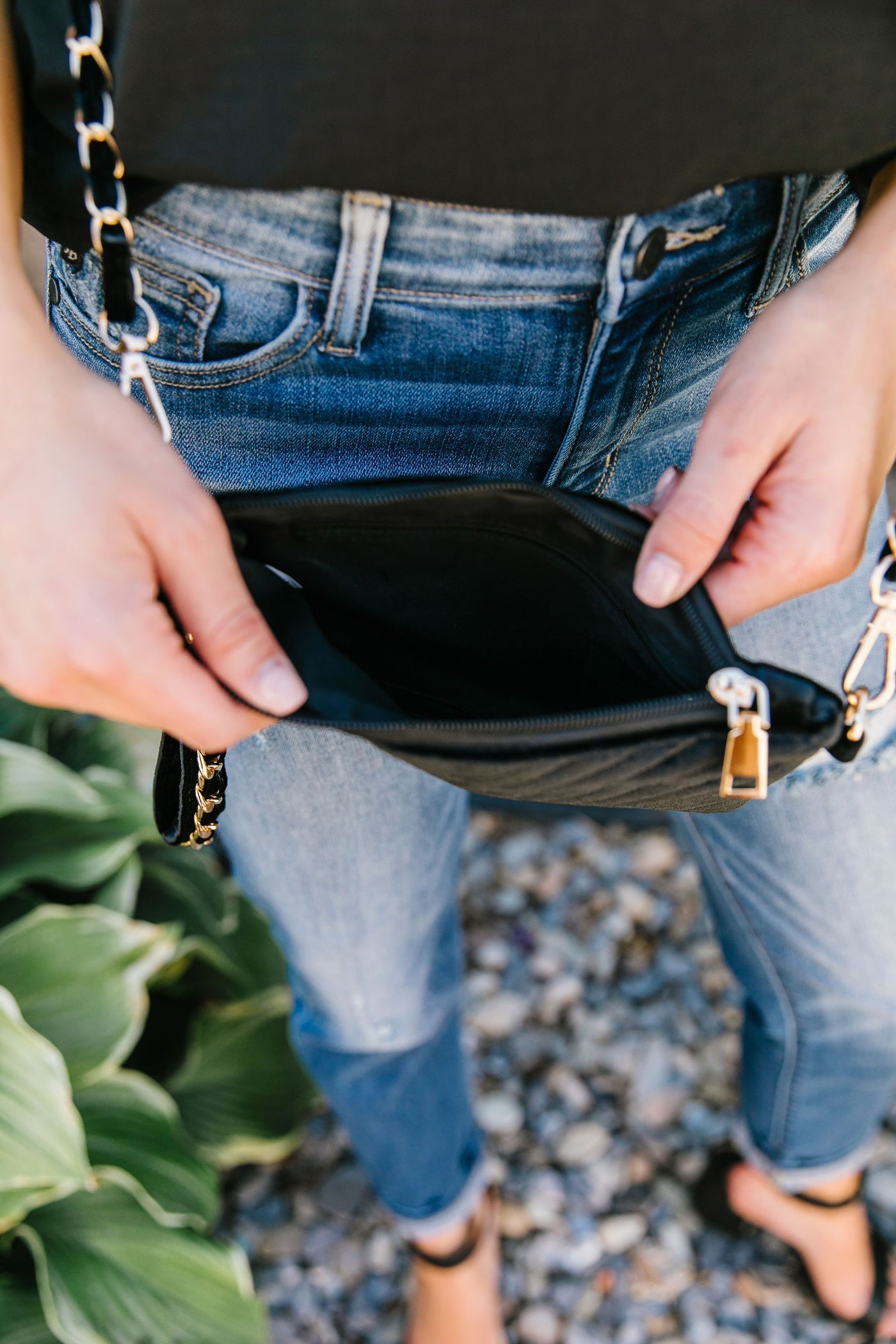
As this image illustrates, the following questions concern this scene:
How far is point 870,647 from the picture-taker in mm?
735

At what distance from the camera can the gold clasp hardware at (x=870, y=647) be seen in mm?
697

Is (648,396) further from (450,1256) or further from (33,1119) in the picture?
(450,1256)

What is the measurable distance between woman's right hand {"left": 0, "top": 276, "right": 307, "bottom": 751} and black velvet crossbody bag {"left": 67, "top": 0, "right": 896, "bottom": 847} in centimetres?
7

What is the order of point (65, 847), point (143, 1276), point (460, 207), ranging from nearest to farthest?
point (460, 207) < point (143, 1276) < point (65, 847)

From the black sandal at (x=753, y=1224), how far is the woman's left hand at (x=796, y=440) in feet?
3.61

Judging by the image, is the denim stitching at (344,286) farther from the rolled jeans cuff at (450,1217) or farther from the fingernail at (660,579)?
the rolled jeans cuff at (450,1217)

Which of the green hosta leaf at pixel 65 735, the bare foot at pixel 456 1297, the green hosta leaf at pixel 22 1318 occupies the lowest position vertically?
the bare foot at pixel 456 1297

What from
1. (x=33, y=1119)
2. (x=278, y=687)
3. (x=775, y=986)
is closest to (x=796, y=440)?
(x=278, y=687)

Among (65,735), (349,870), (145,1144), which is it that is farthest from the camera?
(65,735)

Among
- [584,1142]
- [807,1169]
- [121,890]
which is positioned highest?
[121,890]

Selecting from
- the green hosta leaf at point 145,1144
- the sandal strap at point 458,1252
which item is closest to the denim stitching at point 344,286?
the green hosta leaf at point 145,1144

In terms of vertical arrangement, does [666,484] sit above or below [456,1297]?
above

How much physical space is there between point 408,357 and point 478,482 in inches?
4.4

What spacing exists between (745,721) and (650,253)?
329mm
